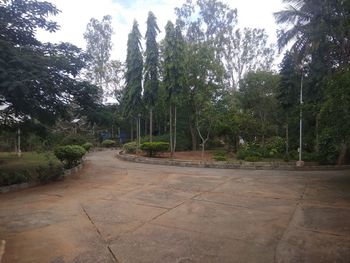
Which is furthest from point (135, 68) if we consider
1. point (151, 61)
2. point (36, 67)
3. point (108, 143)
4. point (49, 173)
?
point (36, 67)

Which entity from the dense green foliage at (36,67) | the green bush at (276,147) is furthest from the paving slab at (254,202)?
the green bush at (276,147)

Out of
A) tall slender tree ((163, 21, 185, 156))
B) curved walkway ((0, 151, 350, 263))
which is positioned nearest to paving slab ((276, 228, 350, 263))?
curved walkway ((0, 151, 350, 263))

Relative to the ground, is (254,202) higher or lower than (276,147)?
lower

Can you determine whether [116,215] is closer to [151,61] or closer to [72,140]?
[151,61]

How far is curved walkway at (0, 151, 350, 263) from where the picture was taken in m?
4.38

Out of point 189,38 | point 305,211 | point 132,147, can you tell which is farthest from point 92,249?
point 189,38

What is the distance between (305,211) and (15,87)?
7514 mm

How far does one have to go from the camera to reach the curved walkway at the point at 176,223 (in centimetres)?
438

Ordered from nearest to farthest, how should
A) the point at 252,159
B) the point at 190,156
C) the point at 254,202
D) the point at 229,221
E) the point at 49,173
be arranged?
the point at 229,221
the point at 254,202
the point at 49,173
the point at 252,159
the point at 190,156

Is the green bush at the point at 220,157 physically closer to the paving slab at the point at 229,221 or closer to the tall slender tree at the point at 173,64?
the tall slender tree at the point at 173,64

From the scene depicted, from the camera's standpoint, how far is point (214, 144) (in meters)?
25.9

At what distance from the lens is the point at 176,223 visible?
5.79 m

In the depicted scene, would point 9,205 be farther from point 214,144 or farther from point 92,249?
point 214,144

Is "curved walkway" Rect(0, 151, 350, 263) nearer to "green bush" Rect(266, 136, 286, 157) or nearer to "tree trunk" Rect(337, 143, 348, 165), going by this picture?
"tree trunk" Rect(337, 143, 348, 165)
